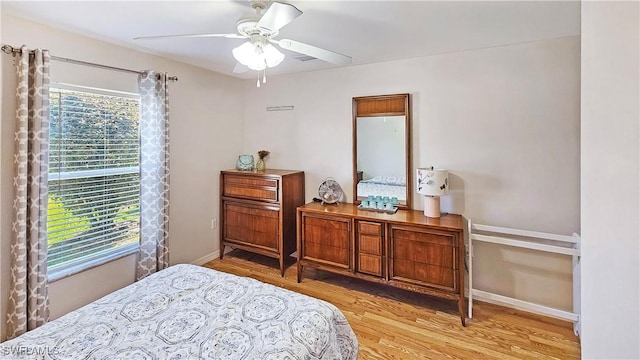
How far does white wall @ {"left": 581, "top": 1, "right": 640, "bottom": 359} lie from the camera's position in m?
0.45

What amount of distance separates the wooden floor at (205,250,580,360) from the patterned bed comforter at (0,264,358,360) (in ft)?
2.35

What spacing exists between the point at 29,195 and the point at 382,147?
3.00m

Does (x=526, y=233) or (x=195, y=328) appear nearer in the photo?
(x=195, y=328)

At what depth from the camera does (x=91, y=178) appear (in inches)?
98.3

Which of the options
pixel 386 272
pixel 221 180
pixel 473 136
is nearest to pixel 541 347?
pixel 386 272

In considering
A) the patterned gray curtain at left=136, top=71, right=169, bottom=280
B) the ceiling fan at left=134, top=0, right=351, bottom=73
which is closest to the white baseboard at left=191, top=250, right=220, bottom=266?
the patterned gray curtain at left=136, top=71, right=169, bottom=280

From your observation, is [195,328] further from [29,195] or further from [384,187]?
[384,187]

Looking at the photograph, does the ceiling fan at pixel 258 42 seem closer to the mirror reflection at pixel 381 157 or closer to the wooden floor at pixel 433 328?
the mirror reflection at pixel 381 157

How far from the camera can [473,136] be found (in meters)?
2.69

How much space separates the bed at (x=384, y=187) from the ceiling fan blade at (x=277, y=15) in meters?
1.99

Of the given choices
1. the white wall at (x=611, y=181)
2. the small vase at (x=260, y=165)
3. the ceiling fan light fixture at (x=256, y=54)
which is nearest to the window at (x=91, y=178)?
the small vase at (x=260, y=165)

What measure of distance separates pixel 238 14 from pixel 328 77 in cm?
158

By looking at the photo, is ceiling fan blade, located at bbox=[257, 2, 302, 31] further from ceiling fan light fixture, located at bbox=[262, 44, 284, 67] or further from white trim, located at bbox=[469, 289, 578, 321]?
white trim, located at bbox=[469, 289, 578, 321]

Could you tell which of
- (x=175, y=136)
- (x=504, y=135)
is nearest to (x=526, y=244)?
(x=504, y=135)
